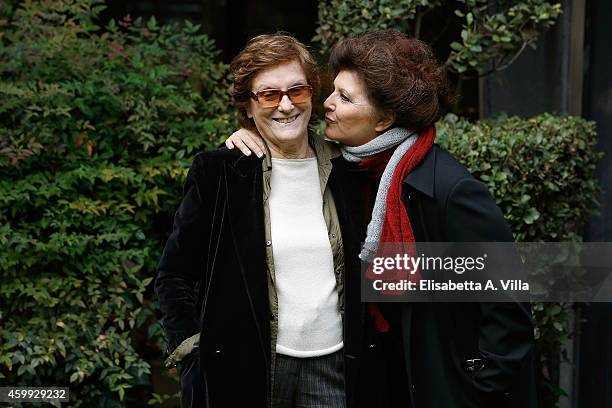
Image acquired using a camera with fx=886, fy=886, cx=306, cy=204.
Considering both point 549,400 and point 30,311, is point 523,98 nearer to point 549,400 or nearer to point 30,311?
point 549,400

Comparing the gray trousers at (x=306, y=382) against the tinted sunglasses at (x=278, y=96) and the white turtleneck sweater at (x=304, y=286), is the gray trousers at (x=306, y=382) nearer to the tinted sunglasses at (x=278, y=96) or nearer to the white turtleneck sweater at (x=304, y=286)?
the white turtleneck sweater at (x=304, y=286)

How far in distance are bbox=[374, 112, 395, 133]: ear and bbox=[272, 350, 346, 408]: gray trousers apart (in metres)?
0.76

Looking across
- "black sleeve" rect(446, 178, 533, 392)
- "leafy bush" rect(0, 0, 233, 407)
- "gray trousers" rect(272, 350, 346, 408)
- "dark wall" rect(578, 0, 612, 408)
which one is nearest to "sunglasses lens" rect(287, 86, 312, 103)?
"black sleeve" rect(446, 178, 533, 392)

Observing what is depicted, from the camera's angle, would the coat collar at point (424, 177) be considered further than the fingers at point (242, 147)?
No

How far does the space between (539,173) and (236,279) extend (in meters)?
1.94

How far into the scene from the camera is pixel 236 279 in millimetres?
2887

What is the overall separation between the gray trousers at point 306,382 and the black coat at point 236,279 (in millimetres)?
40

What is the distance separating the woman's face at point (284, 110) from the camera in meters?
2.91

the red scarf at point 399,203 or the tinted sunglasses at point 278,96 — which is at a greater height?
the tinted sunglasses at point 278,96

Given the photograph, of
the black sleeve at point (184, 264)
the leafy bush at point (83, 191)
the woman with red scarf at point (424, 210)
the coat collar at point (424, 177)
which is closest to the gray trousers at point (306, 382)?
the woman with red scarf at point (424, 210)

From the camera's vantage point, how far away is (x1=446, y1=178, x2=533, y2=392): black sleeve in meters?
2.77

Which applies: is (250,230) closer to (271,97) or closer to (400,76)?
(271,97)

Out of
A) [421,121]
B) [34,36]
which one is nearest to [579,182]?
[421,121]

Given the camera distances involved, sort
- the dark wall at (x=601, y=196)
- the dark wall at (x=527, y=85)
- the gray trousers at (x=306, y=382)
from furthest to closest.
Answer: the dark wall at (x=527, y=85) → the dark wall at (x=601, y=196) → the gray trousers at (x=306, y=382)
